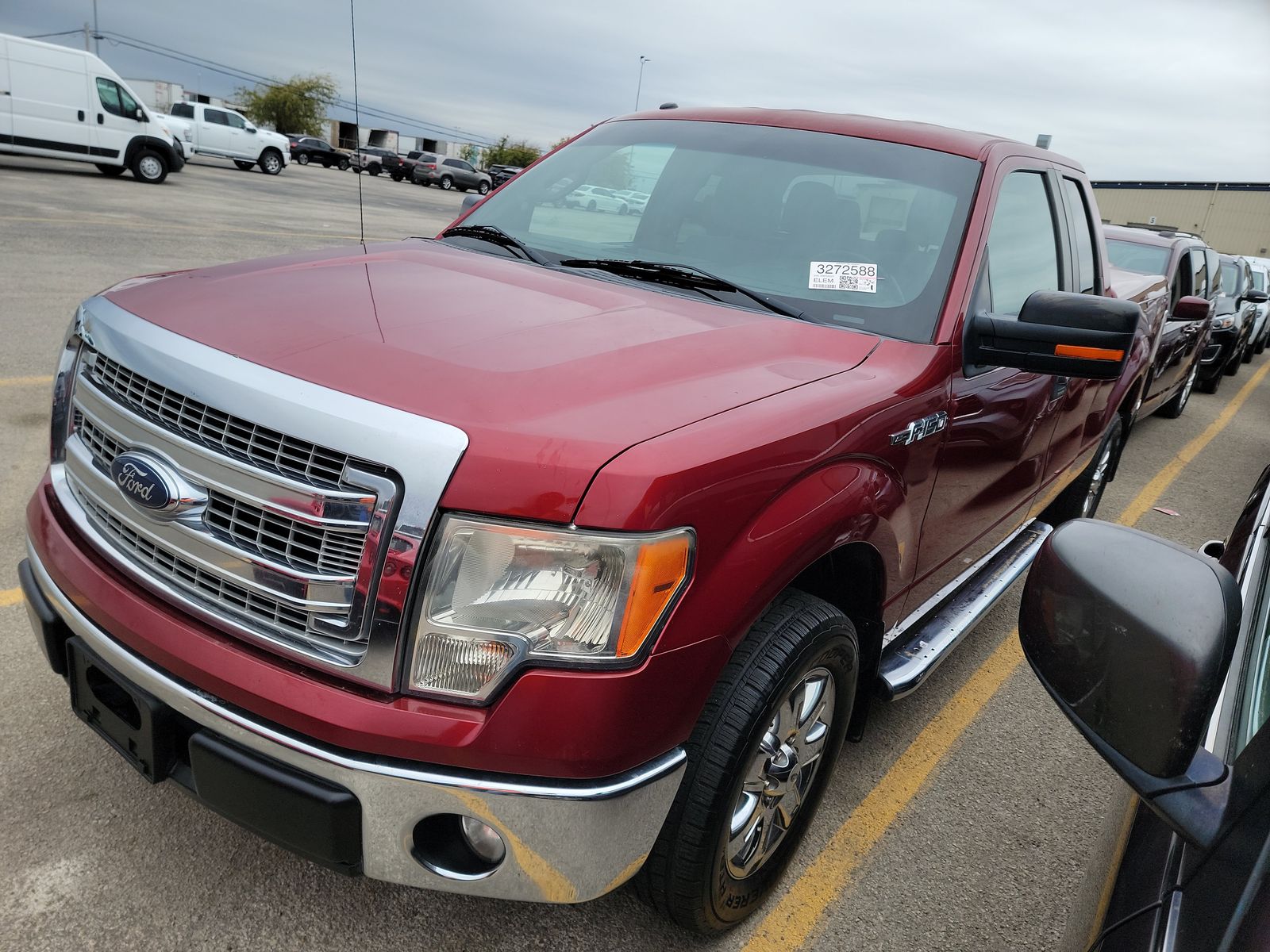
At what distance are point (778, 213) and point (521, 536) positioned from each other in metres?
1.67

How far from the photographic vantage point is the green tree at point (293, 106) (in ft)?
207

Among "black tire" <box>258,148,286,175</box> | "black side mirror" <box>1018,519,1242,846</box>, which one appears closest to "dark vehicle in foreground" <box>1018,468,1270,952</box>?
"black side mirror" <box>1018,519,1242,846</box>

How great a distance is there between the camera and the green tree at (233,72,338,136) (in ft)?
207

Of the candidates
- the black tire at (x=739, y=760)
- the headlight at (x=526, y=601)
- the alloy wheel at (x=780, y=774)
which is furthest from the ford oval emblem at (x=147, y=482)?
the alloy wheel at (x=780, y=774)

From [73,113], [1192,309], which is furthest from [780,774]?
[73,113]

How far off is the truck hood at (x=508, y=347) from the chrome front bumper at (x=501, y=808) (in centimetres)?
48

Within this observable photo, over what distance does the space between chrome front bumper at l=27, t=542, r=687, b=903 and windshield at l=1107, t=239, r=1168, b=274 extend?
24.7 ft

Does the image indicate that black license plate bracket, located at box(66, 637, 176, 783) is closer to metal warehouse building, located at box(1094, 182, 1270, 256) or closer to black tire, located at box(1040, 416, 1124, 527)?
black tire, located at box(1040, 416, 1124, 527)

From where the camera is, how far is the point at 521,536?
4.95 ft

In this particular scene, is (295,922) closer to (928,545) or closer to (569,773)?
(569,773)

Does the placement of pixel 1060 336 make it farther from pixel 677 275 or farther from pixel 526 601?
pixel 526 601

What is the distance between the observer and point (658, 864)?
187cm

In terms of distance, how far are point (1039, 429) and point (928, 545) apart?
0.91 metres

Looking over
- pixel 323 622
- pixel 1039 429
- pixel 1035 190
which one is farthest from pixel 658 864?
pixel 1035 190
